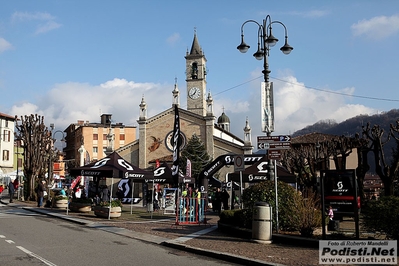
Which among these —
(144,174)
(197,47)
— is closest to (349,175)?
(144,174)

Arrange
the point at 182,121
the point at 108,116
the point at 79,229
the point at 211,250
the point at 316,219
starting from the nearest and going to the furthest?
the point at 211,250 < the point at 316,219 < the point at 79,229 < the point at 182,121 < the point at 108,116

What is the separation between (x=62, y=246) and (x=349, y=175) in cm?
785

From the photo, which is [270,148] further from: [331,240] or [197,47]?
[197,47]

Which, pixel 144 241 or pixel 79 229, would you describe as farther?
pixel 79 229

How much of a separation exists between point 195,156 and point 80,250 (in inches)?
1716

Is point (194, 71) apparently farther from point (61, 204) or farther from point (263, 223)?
point (263, 223)

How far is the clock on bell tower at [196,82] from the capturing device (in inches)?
2621

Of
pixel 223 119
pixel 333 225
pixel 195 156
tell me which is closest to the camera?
pixel 333 225

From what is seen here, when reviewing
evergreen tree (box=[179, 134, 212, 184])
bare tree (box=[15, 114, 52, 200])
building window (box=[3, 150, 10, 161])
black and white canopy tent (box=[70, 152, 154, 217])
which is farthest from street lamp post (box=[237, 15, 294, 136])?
building window (box=[3, 150, 10, 161])

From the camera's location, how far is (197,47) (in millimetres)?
69062

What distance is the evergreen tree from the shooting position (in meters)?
54.5

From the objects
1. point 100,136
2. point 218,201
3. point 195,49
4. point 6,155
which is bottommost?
point 218,201

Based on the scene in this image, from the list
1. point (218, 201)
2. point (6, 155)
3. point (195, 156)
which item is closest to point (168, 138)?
point (195, 156)

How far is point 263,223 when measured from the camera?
12258 mm
